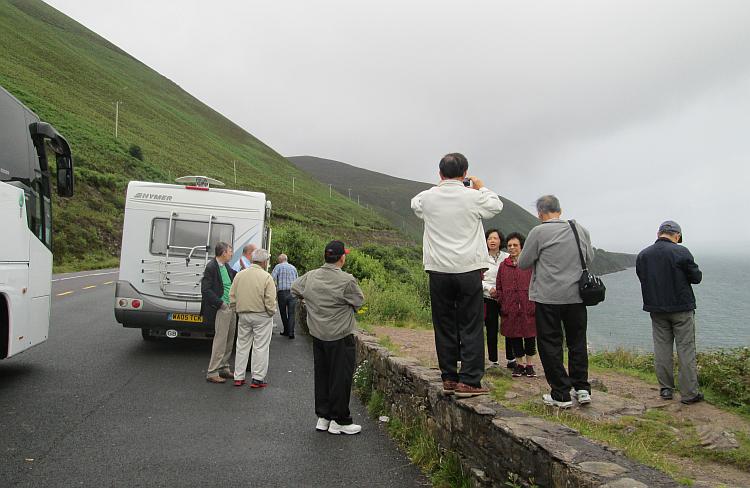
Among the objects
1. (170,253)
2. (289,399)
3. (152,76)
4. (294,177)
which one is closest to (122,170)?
(170,253)

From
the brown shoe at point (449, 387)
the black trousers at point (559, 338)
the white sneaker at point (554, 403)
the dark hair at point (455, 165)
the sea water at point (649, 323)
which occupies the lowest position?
the sea water at point (649, 323)

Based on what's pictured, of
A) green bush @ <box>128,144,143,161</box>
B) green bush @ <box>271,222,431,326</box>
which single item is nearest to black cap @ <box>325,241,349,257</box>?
green bush @ <box>271,222,431,326</box>

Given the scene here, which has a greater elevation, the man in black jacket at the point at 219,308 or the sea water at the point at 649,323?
the man in black jacket at the point at 219,308

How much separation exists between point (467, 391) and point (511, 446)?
3.38ft

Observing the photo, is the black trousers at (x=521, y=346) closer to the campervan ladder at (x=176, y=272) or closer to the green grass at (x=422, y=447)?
the green grass at (x=422, y=447)

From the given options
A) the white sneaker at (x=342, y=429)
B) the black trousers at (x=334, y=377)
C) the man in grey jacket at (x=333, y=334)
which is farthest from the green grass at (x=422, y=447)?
the black trousers at (x=334, y=377)

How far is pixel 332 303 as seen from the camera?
6184 mm

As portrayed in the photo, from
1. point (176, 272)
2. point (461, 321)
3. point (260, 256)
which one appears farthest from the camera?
point (176, 272)

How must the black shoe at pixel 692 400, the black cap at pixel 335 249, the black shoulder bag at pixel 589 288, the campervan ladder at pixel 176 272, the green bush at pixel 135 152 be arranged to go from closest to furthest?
the black shoulder bag at pixel 589 288 < the black cap at pixel 335 249 < the black shoe at pixel 692 400 < the campervan ladder at pixel 176 272 < the green bush at pixel 135 152

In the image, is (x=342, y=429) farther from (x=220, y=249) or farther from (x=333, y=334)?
(x=220, y=249)

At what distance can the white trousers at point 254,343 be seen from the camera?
8336 mm

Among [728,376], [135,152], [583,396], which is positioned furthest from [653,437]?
[135,152]

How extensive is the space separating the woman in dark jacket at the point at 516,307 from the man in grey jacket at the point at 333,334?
6.43 feet

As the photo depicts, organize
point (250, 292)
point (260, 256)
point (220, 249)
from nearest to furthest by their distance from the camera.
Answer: point (250, 292) → point (260, 256) → point (220, 249)
